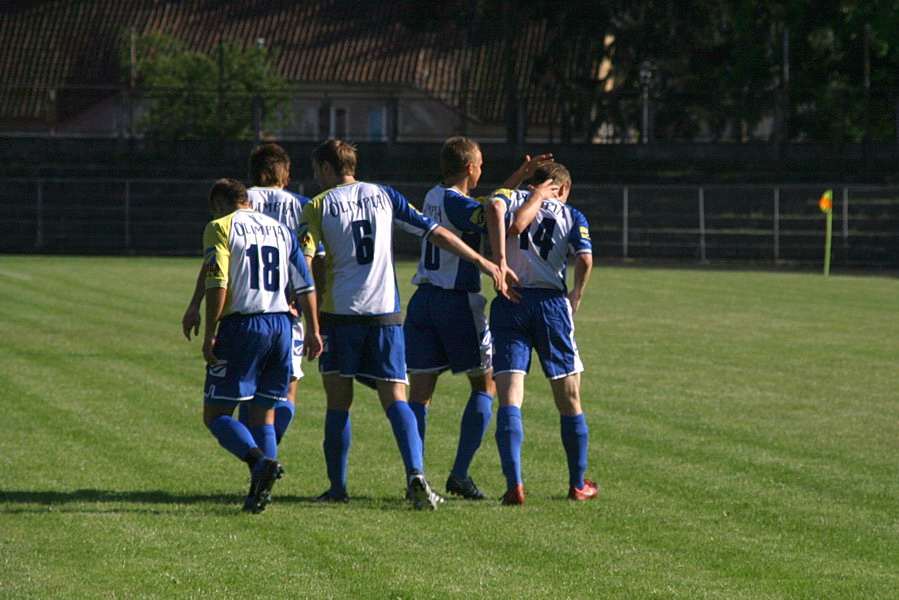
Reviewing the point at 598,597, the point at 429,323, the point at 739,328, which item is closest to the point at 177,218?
the point at 739,328

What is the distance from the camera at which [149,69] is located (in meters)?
51.7

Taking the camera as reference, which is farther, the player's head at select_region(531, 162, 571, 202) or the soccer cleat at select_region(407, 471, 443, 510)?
the player's head at select_region(531, 162, 571, 202)

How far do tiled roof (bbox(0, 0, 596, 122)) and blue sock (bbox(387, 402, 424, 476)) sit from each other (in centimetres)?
4600

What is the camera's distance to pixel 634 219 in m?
38.3

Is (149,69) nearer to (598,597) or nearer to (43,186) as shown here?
(43,186)

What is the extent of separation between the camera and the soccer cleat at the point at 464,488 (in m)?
7.51

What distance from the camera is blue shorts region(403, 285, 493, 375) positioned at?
24.6 feet

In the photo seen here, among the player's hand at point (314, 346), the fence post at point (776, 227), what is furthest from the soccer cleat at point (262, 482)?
the fence post at point (776, 227)

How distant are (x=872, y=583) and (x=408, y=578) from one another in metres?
1.96

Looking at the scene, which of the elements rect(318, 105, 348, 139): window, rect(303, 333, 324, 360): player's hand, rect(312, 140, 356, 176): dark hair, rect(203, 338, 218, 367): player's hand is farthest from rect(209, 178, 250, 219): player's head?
rect(318, 105, 348, 139): window

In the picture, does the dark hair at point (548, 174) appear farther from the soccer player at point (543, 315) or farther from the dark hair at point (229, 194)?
the dark hair at point (229, 194)

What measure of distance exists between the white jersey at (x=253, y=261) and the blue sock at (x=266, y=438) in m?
0.70

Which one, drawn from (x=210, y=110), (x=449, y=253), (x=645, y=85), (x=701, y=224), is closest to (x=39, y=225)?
(x=210, y=110)

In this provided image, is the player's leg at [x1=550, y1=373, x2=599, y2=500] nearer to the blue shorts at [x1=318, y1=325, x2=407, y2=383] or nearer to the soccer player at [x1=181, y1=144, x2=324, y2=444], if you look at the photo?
the blue shorts at [x1=318, y1=325, x2=407, y2=383]
